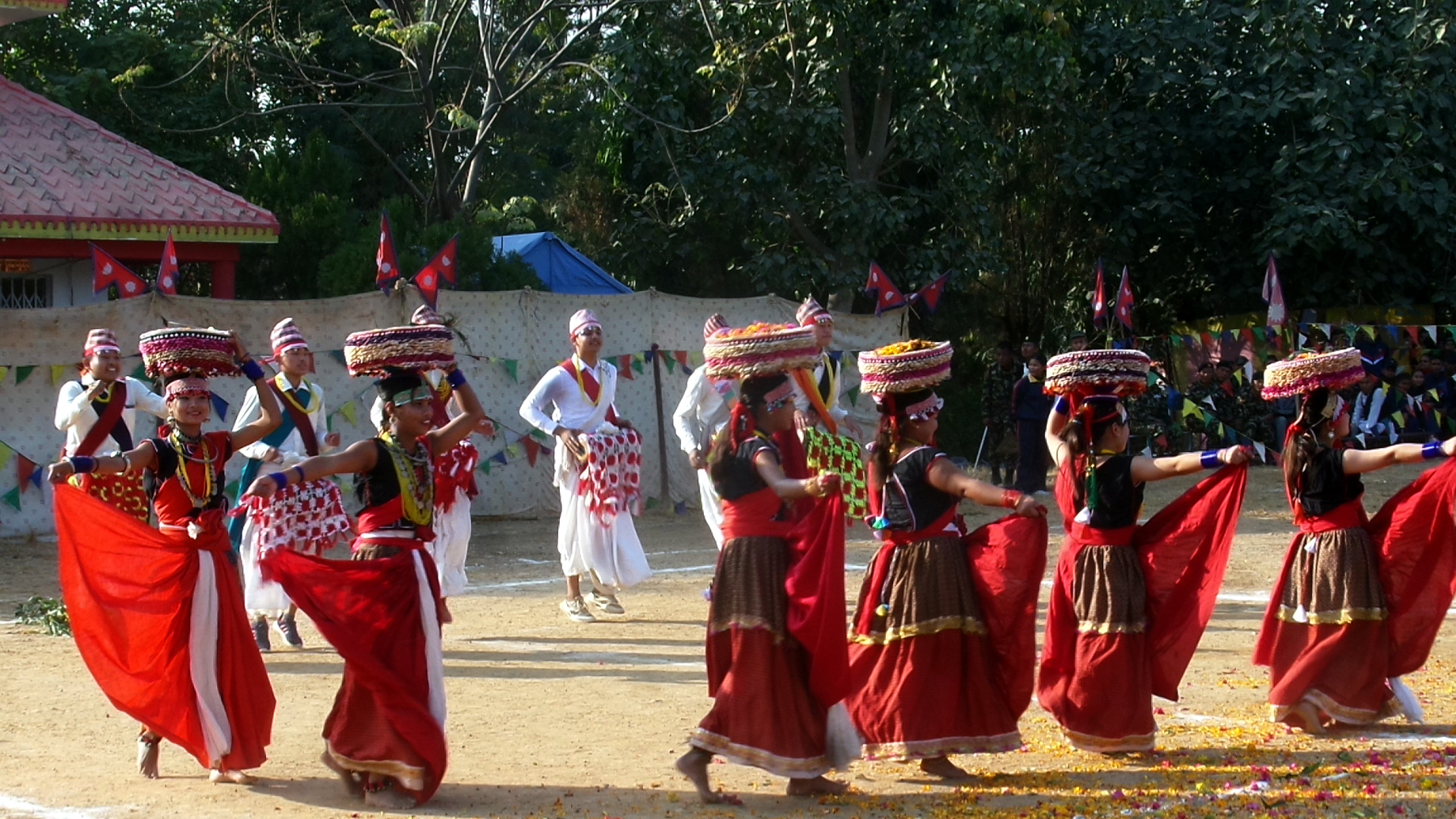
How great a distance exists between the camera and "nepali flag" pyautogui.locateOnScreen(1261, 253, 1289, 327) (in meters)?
21.4

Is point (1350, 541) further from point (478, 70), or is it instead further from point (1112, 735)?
point (478, 70)

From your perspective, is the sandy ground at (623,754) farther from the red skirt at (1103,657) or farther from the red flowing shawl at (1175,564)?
the red flowing shawl at (1175,564)

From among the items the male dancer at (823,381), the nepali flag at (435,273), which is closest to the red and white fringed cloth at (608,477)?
the male dancer at (823,381)

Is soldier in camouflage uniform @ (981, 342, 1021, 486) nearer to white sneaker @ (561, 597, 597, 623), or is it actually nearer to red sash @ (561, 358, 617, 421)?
red sash @ (561, 358, 617, 421)

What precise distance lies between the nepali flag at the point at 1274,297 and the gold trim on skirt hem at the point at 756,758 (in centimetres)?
1704

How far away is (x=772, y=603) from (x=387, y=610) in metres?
1.39

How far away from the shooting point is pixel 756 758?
5.79 m

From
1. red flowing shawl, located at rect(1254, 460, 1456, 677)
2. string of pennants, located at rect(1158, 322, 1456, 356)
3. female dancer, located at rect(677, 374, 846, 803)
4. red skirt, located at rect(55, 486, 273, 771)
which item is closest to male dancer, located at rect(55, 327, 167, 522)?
red skirt, located at rect(55, 486, 273, 771)

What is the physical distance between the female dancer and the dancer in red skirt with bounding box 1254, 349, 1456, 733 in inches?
90.4

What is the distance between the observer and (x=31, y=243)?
55.0ft

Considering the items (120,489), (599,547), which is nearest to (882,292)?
(599,547)

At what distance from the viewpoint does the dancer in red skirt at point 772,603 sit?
19.0ft

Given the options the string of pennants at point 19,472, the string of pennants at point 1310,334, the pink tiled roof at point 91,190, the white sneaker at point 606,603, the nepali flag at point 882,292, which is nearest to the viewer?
the white sneaker at point 606,603

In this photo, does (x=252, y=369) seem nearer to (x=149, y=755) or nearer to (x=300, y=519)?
(x=149, y=755)
